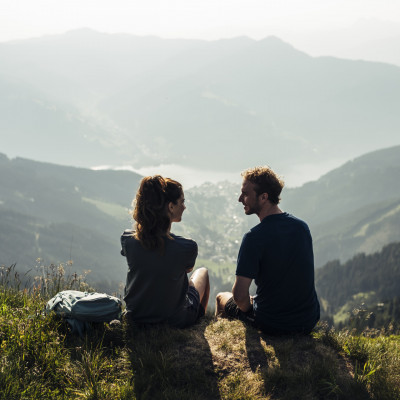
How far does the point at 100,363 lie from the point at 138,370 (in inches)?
20.6

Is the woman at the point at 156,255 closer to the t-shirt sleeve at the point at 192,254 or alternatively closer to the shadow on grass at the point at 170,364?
the t-shirt sleeve at the point at 192,254

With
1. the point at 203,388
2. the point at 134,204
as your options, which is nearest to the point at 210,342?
the point at 203,388

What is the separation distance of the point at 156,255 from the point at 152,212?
67 cm

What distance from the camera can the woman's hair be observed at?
515 centimetres

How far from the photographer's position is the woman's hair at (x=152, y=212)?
5152 millimetres

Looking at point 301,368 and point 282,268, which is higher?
point 282,268

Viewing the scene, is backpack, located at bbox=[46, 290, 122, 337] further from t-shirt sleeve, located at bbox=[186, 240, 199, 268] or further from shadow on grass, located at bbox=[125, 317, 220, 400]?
t-shirt sleeve, located at bbox=[186, 240, 199, 268]

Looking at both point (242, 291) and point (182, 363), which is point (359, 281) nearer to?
point (242, 291)

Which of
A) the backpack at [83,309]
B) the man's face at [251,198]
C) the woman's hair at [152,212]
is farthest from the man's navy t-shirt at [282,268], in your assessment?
the backpack at [83,309]

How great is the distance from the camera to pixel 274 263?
5176mm

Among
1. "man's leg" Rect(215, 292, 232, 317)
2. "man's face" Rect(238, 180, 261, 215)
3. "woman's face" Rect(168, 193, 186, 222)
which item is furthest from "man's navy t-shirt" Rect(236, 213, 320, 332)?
"man's leg" Rect(215, 292, 232, 317)

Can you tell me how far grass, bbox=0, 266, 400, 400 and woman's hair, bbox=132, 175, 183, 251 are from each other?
1.45m

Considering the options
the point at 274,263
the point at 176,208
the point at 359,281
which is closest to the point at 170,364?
the point at 274,263

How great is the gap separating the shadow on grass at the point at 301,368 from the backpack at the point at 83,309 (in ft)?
7.36
